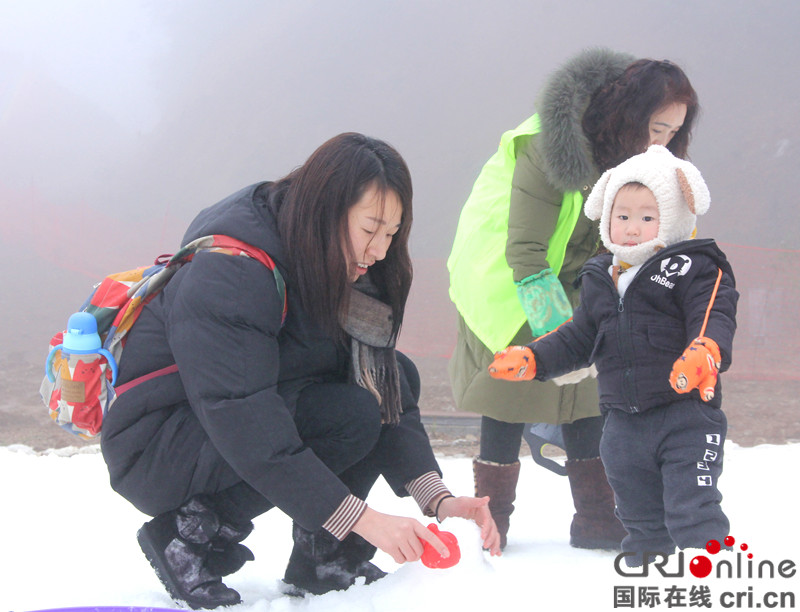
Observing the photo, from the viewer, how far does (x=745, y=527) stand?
5.49ft

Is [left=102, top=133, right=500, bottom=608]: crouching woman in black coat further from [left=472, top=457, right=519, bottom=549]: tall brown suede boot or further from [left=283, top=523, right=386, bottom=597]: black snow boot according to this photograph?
[left=472, top=457, right=519, bottom=549]: tall brown suede boot

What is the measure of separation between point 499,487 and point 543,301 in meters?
0.49

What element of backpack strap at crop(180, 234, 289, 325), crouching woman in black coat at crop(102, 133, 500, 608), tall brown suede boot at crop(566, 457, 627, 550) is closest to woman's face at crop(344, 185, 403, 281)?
crouching woman in black coat at crop(102, 133, 500, 608)

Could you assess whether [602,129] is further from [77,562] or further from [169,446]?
[77,562]

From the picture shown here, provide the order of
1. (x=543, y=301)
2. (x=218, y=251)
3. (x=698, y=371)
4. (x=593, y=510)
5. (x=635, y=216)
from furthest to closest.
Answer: (x=593, y=510) < (x=543, y=301) < (x=635, y=216) < (x=218, y=251) < (x=698, y=371)

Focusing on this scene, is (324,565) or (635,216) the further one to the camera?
(324,565)

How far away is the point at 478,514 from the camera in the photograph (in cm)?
127

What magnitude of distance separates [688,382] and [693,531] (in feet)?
0.89

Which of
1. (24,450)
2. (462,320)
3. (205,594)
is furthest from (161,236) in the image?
(205,594)

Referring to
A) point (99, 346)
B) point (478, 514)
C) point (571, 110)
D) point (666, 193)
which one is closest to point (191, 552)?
point (99, 346)

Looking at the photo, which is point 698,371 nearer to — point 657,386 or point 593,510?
point 657,386

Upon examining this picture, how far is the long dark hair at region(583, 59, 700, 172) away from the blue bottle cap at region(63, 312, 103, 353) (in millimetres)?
1054

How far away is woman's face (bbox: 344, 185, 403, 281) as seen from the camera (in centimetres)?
122

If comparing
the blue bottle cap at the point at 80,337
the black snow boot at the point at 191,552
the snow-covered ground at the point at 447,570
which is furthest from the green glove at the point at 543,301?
the blue bottle cap at the point at 80,337
